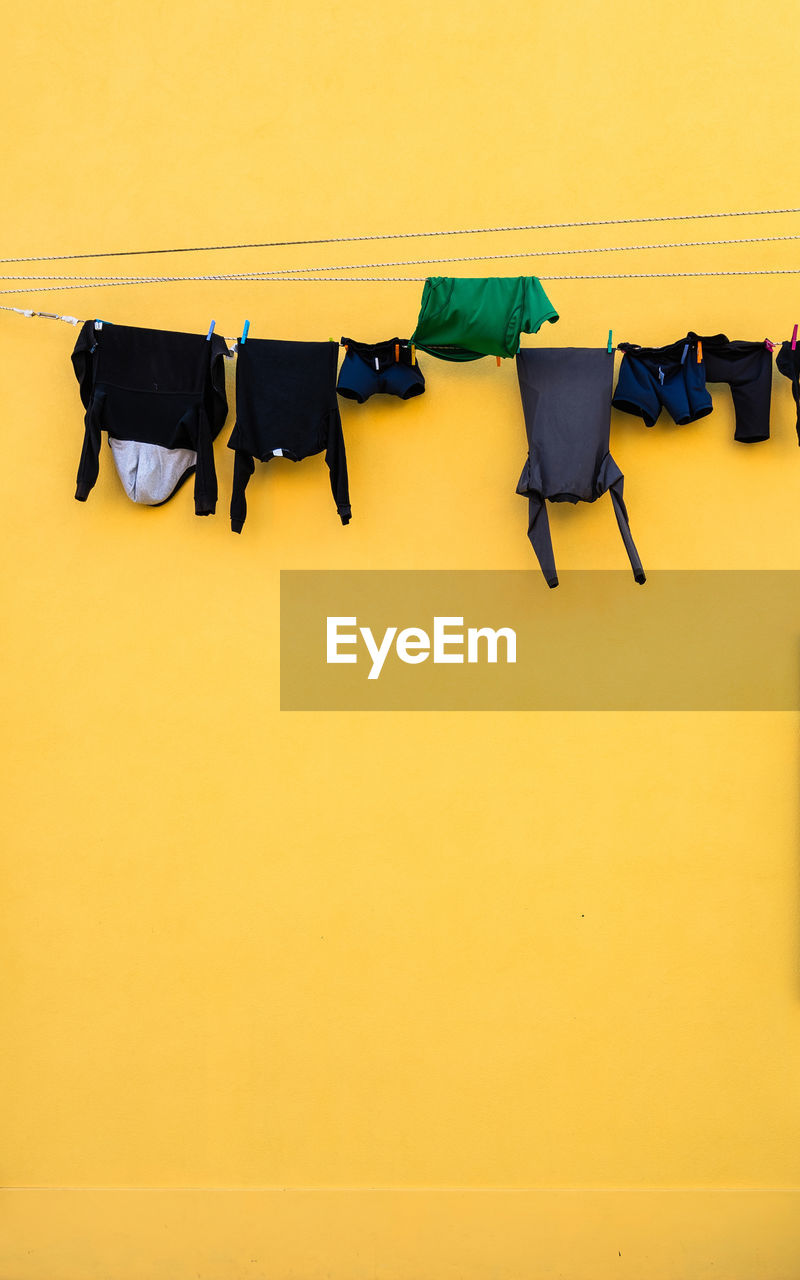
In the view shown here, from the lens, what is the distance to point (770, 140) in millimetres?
3432

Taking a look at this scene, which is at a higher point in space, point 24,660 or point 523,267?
point 523,267

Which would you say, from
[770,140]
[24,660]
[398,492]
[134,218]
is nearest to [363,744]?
[398,492]

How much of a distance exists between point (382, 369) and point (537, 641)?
1057 millimetres

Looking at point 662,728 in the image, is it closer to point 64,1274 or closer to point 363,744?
point 363,744

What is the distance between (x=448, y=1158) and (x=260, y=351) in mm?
2767

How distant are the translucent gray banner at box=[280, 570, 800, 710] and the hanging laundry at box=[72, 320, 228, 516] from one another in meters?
0.58

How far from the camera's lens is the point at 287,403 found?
131 inches

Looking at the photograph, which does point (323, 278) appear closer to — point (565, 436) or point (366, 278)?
point (366, 278)

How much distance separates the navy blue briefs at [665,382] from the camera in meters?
3.27

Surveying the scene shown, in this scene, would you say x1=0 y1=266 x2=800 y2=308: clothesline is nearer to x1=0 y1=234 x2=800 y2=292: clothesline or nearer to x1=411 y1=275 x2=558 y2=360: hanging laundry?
x1=0 y1=234 x2=800 y2=292: clothesline

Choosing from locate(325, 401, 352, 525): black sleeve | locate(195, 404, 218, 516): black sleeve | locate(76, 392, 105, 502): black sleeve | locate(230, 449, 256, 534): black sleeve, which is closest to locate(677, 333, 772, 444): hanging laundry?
locate(325, 401, 352, 525): black sleeve

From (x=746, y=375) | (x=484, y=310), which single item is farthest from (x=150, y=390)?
(x=746, y=375)

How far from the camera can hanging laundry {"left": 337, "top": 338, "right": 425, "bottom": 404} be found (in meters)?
3.31

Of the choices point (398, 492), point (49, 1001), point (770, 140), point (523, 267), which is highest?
point (770, 140)
